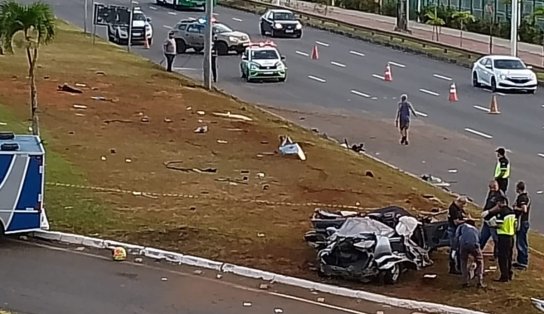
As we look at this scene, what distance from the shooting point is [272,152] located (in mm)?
29172

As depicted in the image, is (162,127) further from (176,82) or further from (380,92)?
(380,92)

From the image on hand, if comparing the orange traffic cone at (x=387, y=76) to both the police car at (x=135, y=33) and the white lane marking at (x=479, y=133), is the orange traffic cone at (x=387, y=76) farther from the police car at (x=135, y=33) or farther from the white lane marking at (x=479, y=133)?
the police car at (x=135, y=33)

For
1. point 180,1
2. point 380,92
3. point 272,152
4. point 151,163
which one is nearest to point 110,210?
point 151,163

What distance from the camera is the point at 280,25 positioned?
62125 mm

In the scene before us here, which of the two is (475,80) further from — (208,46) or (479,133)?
(208,46)

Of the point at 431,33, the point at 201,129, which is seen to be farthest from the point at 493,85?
the point at 431,33

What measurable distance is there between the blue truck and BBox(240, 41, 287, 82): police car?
27098 millimetres

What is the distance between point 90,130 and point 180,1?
4485 centimetres

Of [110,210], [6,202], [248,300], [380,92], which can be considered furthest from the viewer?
Result: [380,92]

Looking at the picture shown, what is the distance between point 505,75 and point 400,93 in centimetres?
447

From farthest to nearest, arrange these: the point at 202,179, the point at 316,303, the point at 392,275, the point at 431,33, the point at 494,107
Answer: the point at 431,33
the point at 494,107
the point at 202,179
the point at 392,275
the point at 316,303

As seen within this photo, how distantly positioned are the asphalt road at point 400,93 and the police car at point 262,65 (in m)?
0.56

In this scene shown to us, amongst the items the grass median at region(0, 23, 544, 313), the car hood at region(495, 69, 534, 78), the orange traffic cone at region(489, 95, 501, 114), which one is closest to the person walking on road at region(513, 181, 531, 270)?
the grass median at region(0, 23, 544, 313)

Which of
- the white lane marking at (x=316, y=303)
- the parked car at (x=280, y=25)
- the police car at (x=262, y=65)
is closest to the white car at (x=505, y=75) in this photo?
the police car at (x=262, y=65)
